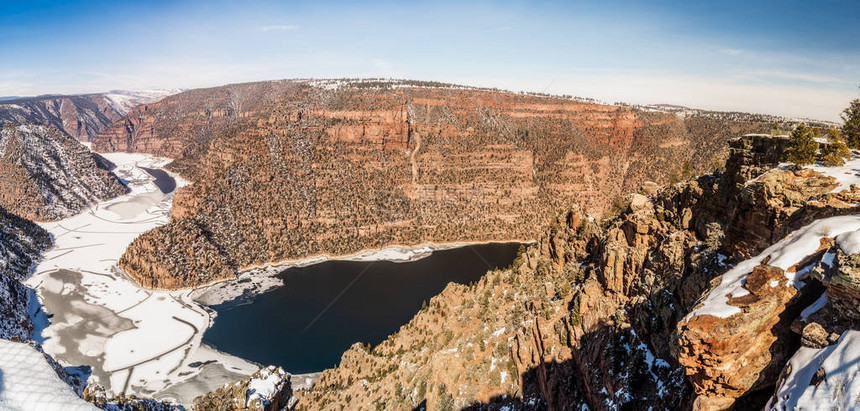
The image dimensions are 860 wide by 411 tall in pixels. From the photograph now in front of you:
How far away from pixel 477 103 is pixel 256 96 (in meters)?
114

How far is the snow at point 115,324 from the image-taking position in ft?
172

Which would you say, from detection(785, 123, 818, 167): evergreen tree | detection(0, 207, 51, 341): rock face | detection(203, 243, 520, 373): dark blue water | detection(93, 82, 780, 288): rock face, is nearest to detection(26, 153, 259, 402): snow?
detection(0, 207, 51, 341): rock face

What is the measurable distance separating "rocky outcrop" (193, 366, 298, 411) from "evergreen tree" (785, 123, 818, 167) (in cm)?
4002

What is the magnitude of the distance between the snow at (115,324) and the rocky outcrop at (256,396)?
16.8 m

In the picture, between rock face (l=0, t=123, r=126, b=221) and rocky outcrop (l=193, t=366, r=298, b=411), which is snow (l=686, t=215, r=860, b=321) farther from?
rock face (l=0, t=123, r=126, b=221)

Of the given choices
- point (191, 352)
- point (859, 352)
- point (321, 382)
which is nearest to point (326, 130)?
point (191, 352)

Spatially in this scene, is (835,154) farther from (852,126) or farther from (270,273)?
(270,273)

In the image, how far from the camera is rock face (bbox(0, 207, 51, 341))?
59625 millimetres

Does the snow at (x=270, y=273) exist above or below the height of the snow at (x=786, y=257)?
below

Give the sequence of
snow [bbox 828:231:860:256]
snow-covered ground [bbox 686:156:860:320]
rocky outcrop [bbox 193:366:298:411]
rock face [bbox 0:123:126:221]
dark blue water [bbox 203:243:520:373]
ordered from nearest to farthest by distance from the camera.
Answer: snow [bbox 828:231:860:256] < snow-covered ground [bbox 686:156:860:320] < rocky outcrop [bbox 193:366:298:411] < dark blue water [bbox 203:243:520:373] < rock face [bbox 0:123:126:221]

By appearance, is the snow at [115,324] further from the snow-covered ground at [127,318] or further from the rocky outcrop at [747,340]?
the rocky outcrop at [747,340]

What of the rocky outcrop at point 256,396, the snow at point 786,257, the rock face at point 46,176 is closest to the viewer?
the snow at point 786,257

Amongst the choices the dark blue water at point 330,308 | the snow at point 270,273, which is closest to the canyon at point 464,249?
the snow at point 270,273

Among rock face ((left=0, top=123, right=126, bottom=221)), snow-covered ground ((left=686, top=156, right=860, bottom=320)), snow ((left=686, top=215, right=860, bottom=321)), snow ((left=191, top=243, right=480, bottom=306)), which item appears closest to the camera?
snow-covered ground ((left=686, top=156, right=860, bottom=320))
